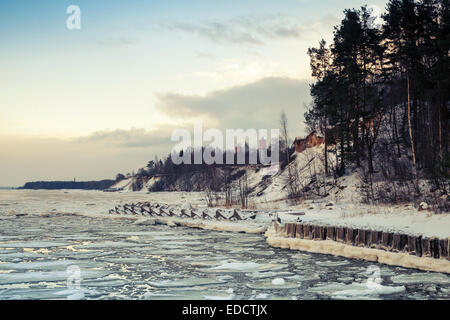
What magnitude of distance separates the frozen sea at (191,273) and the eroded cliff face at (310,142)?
125ft

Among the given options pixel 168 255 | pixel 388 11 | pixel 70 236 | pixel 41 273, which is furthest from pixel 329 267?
pixel 388 11

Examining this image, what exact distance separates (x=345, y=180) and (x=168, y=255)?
26.9 meters

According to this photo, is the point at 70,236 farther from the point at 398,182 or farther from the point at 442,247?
the point at 398,182

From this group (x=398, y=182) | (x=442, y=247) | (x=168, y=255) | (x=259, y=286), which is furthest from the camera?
(x=398, y=182)

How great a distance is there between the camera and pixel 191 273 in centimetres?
1206

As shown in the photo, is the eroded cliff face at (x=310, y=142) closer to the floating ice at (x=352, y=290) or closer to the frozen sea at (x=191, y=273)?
the frozen sea at (x=191, y=273)

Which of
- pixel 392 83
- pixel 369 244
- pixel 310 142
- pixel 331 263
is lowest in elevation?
pixel 331 263

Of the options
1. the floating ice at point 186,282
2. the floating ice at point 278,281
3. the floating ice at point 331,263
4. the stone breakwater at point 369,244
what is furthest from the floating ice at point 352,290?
the stone breakwater at point 369,244

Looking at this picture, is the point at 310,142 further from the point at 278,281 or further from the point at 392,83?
the point at 278,281

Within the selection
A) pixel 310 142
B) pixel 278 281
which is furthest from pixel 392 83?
pixel 278 281

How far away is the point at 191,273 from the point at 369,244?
20.6 feet

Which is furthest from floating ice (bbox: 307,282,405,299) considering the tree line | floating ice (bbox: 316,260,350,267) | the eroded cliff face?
the eroded cliff face

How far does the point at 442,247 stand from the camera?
1224 cm

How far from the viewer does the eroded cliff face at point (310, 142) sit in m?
56.0
